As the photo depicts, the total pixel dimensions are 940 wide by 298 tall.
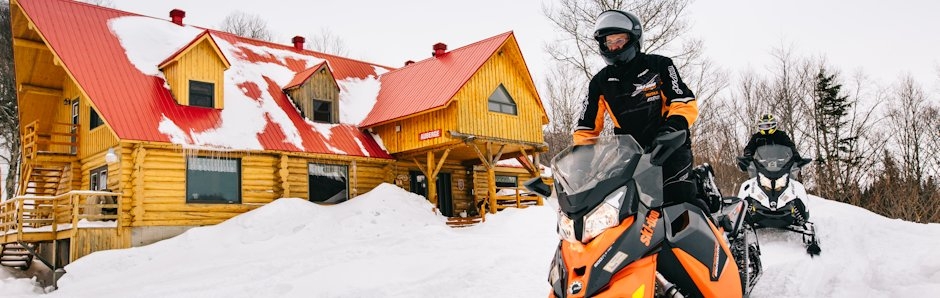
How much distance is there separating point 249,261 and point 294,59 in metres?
10.7

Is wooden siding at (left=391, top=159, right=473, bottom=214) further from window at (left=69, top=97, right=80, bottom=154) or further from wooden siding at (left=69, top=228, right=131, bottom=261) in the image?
window at (left=69, top=97, right=80, bottom=154)

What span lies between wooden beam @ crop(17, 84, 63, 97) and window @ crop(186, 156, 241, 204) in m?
5.93

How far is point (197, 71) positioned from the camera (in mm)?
16453

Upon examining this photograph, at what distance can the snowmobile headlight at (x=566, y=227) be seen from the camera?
3.31 meters

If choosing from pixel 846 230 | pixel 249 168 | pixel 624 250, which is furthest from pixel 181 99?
pixel 624 250

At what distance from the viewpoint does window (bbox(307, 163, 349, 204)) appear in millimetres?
17906

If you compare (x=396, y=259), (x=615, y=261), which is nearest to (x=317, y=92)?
(x=396, y=259)

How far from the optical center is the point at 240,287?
9195mm

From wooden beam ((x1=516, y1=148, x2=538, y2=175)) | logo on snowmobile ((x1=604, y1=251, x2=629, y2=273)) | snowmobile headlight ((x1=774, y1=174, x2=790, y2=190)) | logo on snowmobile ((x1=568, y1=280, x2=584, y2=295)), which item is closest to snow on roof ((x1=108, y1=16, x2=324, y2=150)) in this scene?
wooden beam ((x1=516, y1=148, x2=538, y2=175))

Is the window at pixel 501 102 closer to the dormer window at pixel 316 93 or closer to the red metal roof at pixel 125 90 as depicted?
the red metal roof at pixel 125 90

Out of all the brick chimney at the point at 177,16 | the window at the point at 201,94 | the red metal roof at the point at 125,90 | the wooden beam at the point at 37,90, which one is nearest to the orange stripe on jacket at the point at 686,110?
the red metal roof at the point at 125,90

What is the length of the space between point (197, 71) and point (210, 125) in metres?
1.46

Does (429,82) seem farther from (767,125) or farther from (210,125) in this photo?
(767,125)

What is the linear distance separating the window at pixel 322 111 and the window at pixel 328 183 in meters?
1.69
